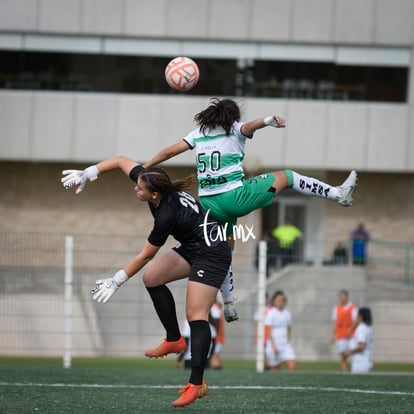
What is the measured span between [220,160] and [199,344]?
1.64m

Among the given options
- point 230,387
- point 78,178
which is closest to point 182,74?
point 78,178

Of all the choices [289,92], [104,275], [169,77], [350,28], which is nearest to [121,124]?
[289,92]

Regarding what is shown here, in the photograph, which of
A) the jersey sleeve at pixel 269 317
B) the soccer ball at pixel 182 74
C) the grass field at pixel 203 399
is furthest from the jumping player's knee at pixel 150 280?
the jersey sleeve at pixel 269 317

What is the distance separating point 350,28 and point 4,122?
34.7 ft

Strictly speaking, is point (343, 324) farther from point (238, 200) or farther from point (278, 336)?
point (238, 200)

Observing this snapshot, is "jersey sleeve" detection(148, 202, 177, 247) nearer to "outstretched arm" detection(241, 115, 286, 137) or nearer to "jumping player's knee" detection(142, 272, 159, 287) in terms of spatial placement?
"jumping player's knee" detection(142, 272, 159, 287)

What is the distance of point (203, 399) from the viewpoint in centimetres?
961

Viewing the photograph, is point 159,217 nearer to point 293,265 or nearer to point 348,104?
point 293,265

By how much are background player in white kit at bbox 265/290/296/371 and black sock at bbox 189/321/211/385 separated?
9.31 meters

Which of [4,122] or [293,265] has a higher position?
[4,122]

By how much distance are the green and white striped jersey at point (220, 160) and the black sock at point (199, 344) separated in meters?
1.22

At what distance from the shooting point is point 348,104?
91.8 feet

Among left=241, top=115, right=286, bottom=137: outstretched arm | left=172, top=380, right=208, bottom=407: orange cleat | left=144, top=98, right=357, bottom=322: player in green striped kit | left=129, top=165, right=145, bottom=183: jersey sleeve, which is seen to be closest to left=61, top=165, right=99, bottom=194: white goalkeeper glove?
left=129, top=165, right=145, bottom=183: jersey sleeve

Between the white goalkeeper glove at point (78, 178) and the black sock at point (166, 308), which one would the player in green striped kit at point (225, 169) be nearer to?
the white goalkeeper glove at point (78, 178)
